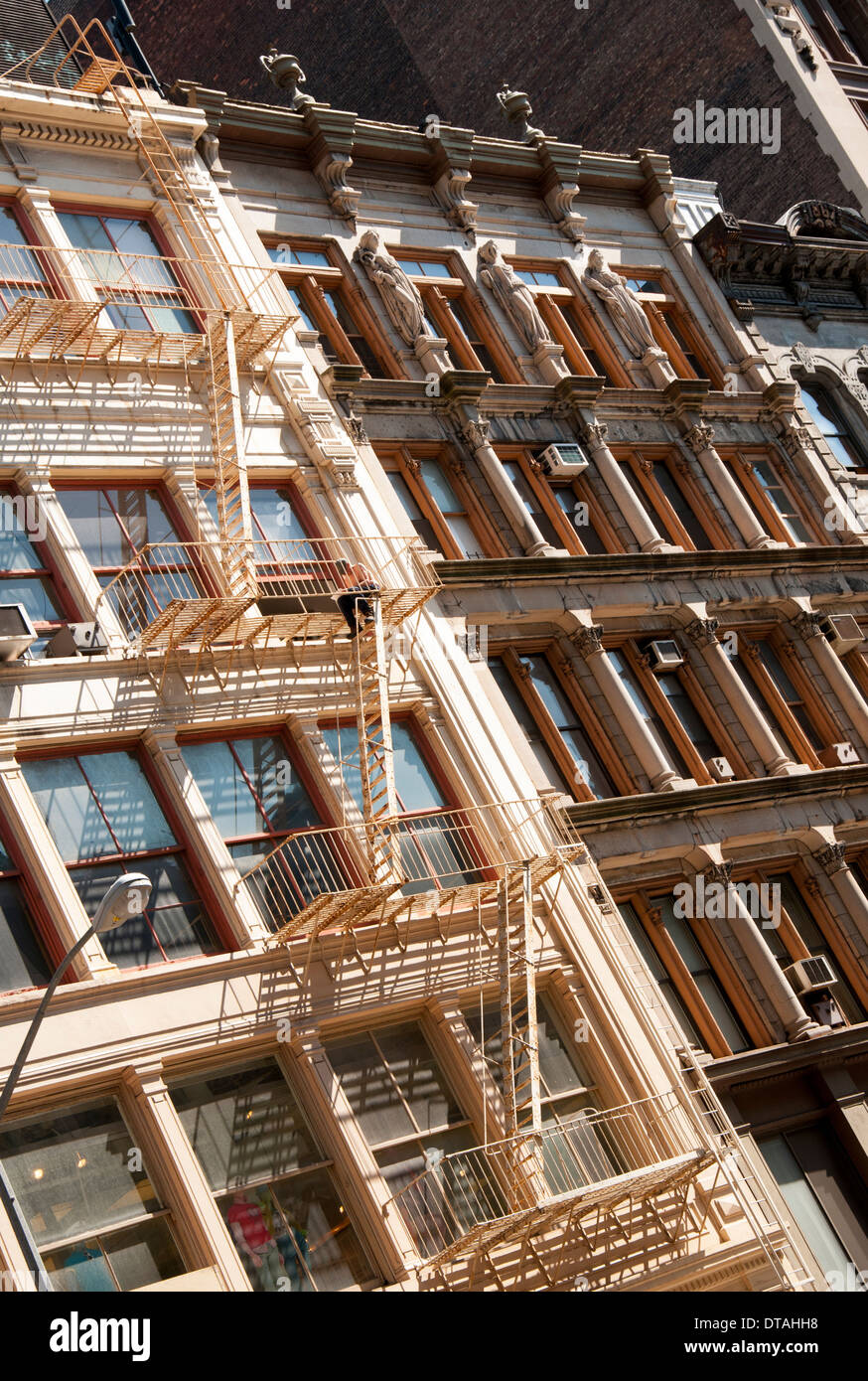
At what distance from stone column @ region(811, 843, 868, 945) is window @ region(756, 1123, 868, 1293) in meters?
3.72

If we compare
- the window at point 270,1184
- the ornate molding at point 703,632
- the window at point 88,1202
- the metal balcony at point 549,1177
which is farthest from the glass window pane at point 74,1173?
the ornate molding at point 703,632

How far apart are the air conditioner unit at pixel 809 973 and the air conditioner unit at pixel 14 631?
41.0 ft

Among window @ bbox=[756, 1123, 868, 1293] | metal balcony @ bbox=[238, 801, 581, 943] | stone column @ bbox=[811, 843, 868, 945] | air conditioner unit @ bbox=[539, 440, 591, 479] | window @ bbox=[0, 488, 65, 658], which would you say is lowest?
window @ bbox=[756, 1123, 868, 1293]

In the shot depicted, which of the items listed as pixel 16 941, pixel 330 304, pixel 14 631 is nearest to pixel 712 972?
pixel 16 941

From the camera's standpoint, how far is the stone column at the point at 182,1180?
15.7 m

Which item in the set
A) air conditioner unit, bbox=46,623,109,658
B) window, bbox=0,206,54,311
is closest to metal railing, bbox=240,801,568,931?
air conditioner unit, bbox=46,623,109,658

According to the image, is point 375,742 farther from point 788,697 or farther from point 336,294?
point 336,294

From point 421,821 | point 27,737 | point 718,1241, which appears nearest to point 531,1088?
point 718,1241

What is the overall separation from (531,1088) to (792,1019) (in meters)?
6.46

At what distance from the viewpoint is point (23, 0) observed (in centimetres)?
2798

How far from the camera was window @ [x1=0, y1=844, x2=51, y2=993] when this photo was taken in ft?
54.2

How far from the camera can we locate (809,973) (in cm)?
2334

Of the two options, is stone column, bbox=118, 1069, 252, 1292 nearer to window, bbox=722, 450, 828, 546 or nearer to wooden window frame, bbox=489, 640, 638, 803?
wooden window frame, bbox=489, 640, 638, 803
